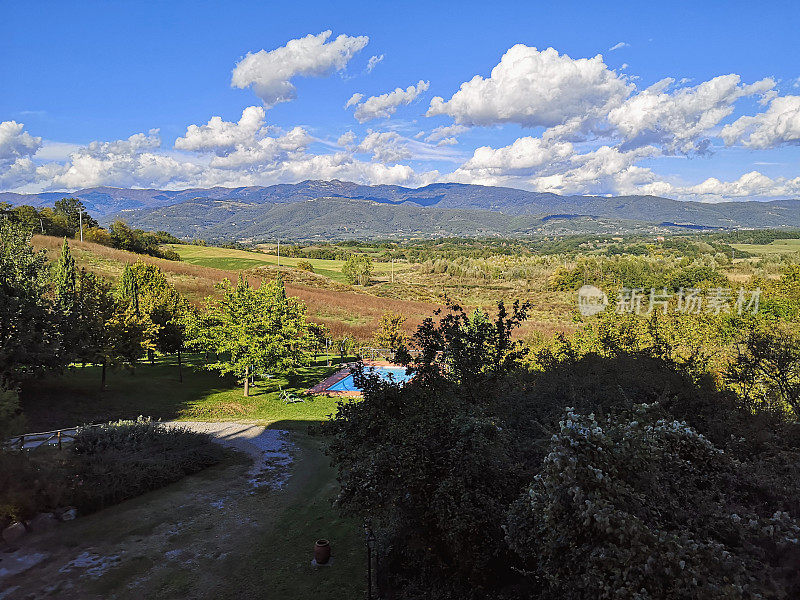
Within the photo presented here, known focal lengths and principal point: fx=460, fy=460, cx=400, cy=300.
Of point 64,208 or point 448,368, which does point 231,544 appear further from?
point 64,208

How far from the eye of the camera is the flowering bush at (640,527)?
4785 mm

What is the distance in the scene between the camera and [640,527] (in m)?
4.82

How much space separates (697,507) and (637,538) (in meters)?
2.14

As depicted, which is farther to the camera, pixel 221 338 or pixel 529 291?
pixel 529 291

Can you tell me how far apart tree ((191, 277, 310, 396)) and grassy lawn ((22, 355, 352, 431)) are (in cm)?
185

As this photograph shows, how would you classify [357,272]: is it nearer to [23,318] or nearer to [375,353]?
[375,353]

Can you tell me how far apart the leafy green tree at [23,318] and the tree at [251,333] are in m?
7.02

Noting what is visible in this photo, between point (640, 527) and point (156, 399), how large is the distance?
83.7ft

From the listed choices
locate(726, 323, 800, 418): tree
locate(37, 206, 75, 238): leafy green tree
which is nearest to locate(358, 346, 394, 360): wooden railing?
locate(726, 323, 800, 418): tree

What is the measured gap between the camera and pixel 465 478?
7.42 m

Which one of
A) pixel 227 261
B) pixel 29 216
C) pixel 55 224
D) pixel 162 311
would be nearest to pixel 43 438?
pixel 162 311

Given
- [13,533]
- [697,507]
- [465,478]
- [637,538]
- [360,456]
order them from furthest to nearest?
[13,533] → [360,456] → [465,478] → [697,507] → [637,538]

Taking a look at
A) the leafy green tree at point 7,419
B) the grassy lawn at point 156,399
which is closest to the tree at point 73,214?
the grassy lawn at point 156,399

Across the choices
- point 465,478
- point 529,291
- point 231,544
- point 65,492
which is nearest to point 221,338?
point 65,492
